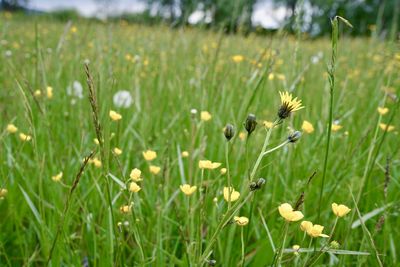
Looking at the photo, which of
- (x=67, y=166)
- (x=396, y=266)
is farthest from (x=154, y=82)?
(x=396, y=266)

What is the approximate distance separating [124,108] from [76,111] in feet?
0.76

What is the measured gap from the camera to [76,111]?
164cm

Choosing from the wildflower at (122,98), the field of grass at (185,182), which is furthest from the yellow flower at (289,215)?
the wildflower at (122,98)

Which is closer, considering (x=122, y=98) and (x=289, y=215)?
(x=289, y=215)

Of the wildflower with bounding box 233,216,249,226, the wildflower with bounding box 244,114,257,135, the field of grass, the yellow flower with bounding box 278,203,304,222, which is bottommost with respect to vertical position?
the field of grass

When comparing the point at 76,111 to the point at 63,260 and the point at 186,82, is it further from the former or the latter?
the point at 63,260

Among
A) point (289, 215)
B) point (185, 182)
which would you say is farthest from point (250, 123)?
point (185, 182)

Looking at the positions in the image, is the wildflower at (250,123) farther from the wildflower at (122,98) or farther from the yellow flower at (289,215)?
the wildflower at (122,98)

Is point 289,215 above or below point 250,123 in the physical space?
below

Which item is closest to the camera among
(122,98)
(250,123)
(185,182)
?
(250,123)

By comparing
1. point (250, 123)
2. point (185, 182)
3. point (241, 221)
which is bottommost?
point (185, 182)

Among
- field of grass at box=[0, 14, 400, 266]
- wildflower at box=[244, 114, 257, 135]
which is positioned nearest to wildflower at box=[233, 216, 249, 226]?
field of grass at box=[0, 14, 400, 266]

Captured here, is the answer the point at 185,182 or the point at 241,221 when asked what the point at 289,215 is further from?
the point at 185,182

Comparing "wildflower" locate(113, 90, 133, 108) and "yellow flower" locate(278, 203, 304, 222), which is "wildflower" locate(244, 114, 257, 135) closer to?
"yellow flower" locate(278, 203, 304, 222)
